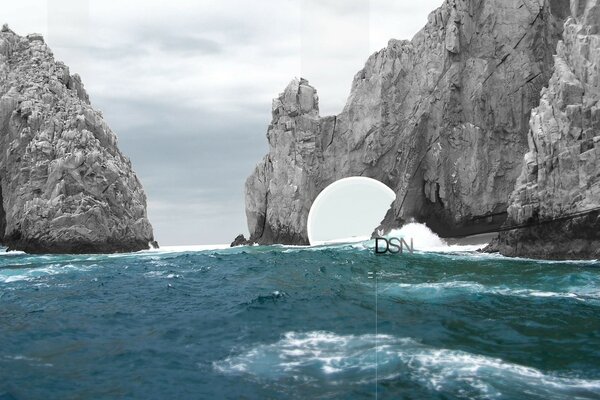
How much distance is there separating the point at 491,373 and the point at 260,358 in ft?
15.0

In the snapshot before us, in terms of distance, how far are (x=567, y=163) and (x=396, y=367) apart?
1055 inches

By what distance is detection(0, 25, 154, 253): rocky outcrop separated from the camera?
66.3m

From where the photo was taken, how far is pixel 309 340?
1248cm

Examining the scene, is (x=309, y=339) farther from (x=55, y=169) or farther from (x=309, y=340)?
(x=55, y=169)

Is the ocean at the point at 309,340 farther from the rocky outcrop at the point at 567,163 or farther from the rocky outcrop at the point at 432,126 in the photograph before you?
the rocky outcrop at the point at 432,126

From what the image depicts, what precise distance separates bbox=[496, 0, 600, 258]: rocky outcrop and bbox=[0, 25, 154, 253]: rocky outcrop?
51.2 metres

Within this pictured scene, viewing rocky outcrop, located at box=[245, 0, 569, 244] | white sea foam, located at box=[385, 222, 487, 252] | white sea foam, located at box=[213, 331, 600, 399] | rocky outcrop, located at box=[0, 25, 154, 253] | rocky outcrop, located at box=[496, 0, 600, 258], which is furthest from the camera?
rocky outcrop, located at box=[0, 25, 154, 253]

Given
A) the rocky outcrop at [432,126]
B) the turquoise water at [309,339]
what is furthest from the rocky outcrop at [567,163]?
the rocky outcrop at [432,126]

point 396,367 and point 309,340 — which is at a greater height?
point 309,340

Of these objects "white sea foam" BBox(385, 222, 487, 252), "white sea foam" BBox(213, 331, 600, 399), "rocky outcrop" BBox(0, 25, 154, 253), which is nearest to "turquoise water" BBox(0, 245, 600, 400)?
"white sea foam" BBox(213, 331, 600, 399)

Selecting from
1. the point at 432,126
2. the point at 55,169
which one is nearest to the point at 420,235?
the point at 432,126

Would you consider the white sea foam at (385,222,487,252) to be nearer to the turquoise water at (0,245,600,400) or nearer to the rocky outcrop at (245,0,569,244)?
the rocky outcrop at (245,0,569,244)

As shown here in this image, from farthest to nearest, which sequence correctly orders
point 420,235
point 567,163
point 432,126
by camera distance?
point 432,126 → point 420,235 → point 567,163

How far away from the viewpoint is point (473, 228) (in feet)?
200
